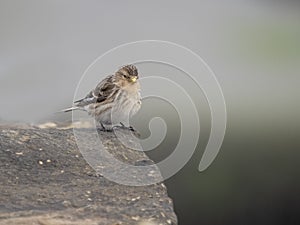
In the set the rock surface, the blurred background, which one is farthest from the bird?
the blurred background

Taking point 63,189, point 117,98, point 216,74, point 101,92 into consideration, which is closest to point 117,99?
point 117,98

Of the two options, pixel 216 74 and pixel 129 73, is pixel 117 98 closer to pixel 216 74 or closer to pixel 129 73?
pixel 129 73

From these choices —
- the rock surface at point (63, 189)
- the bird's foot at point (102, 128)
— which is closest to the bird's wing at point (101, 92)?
the bird's foot at point (102, 128)

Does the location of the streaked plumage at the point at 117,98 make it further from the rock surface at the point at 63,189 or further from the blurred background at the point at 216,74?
the blurred background at the point at 216,74

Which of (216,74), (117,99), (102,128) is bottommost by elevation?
(102,128)

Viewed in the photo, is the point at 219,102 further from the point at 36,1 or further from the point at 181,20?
the point at 36,1

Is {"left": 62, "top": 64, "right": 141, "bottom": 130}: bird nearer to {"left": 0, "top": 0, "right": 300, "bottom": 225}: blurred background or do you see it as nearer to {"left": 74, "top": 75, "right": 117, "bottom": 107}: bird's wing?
{"left": 74, "top": 75, "right": 117, "bottom": 107}: bird's wing
